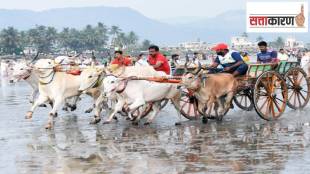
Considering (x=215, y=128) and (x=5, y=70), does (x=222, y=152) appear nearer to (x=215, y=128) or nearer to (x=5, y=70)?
(x=215, y=128)

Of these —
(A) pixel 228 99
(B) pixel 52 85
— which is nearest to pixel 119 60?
(B) pixel 52 85

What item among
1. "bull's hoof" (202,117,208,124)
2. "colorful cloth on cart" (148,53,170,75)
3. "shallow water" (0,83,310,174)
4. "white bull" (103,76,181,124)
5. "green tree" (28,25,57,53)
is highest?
"green tree" (28,25,57,53)

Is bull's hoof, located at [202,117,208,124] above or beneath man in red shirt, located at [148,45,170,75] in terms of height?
beneath

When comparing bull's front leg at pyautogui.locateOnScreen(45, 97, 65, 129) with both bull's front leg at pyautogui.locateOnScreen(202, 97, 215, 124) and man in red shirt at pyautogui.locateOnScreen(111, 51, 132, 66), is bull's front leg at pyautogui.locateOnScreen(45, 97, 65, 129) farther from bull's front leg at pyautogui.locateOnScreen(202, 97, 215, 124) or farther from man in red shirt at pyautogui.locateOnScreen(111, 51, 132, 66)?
bull's front leg at pyautogui.locateOnScreen(202, 97, 215, 124)

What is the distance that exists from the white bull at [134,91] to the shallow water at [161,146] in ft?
1.76

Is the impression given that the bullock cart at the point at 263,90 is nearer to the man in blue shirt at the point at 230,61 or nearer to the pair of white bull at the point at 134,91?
the man in blue shirt at the point at 230,61

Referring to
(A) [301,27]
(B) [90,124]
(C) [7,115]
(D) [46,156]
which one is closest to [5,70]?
(A) [301,27]

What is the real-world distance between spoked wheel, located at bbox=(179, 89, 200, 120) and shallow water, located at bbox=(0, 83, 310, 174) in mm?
327

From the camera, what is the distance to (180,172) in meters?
10.5

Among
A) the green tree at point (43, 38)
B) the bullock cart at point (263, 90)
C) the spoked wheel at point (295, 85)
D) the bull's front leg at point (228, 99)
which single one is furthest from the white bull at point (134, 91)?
the green tree at point (43, 38)

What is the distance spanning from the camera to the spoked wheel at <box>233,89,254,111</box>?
17.7 metres

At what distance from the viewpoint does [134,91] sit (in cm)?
1616

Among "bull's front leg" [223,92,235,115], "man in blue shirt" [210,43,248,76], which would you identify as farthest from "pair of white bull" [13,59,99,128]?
"bull's front leg" [223,92,235,115]

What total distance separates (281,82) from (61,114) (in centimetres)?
621
